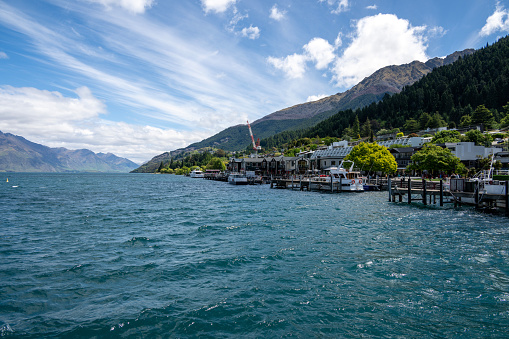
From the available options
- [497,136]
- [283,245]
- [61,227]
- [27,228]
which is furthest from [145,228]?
[497,136]

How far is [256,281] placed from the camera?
49.0ft

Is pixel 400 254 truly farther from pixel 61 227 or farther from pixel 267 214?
pixel 61 227

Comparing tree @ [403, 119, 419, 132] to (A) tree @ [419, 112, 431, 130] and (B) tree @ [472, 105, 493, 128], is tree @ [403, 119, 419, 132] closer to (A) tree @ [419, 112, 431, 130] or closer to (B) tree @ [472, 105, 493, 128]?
(A) tree @ [419, 112, 431, 130]

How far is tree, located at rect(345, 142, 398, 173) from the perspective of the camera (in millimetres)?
82000

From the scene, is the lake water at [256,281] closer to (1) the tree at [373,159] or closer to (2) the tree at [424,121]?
(1) the tree at [373,159]

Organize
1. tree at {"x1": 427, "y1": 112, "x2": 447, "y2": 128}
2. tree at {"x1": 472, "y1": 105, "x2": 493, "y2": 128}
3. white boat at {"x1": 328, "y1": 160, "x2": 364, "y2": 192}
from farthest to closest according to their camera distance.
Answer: tree at {"x1": 427, "y1": 112, "x2": 447, "y2": 128} < tree at {"x1": 472, "y1": 105, "x2": 493, "y2": 128} < white boat at {"x1": 328, "y1": 160, "x2": 364, "y2": 192}

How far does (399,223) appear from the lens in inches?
1206

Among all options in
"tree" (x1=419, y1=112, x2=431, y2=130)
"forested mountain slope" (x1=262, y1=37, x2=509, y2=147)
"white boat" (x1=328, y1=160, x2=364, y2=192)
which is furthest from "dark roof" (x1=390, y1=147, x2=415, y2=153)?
"tree" (x1=419, y1=112, x2=431, y2=130)

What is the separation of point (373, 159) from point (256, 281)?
75437 mm

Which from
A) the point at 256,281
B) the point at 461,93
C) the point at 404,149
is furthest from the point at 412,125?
the point at 256,281

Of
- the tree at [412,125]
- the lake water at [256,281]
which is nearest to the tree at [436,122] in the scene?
the tree at [412,125]

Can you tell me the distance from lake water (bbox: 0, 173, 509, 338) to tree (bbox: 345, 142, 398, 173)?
55.2 meters

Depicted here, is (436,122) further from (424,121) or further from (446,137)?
(446,137)

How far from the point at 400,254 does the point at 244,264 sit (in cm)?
1085
